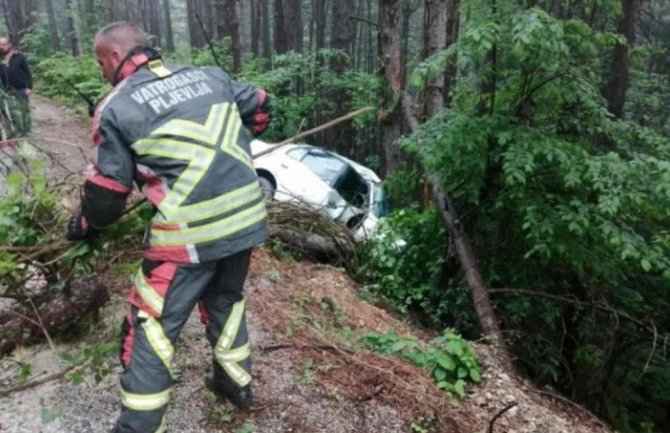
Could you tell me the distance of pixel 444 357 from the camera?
3676 mm

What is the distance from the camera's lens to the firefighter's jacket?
2412mm

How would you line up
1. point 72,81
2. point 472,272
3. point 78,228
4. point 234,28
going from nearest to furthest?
point 78,228, point 472,272, point 234,28, point 72,81

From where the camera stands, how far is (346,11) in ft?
45.1

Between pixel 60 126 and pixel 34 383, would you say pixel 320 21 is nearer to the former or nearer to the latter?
pixel 60 126

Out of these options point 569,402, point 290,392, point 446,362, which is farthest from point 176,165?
point 569,402

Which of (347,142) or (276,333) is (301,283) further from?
(347,142)

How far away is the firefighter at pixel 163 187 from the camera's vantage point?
2.43 m

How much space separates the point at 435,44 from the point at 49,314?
6.28 meters

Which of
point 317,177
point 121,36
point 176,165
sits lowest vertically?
point 317,177

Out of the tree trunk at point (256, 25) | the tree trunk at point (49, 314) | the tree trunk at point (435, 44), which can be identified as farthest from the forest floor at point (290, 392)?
the tree trunk at point (256, 25)

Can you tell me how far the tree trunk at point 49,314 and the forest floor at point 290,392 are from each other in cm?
11

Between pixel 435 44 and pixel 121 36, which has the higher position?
pixel 121 36

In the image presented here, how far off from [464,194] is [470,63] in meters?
1.42

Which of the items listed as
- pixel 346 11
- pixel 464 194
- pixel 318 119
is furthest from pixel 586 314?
pixel 318 119
